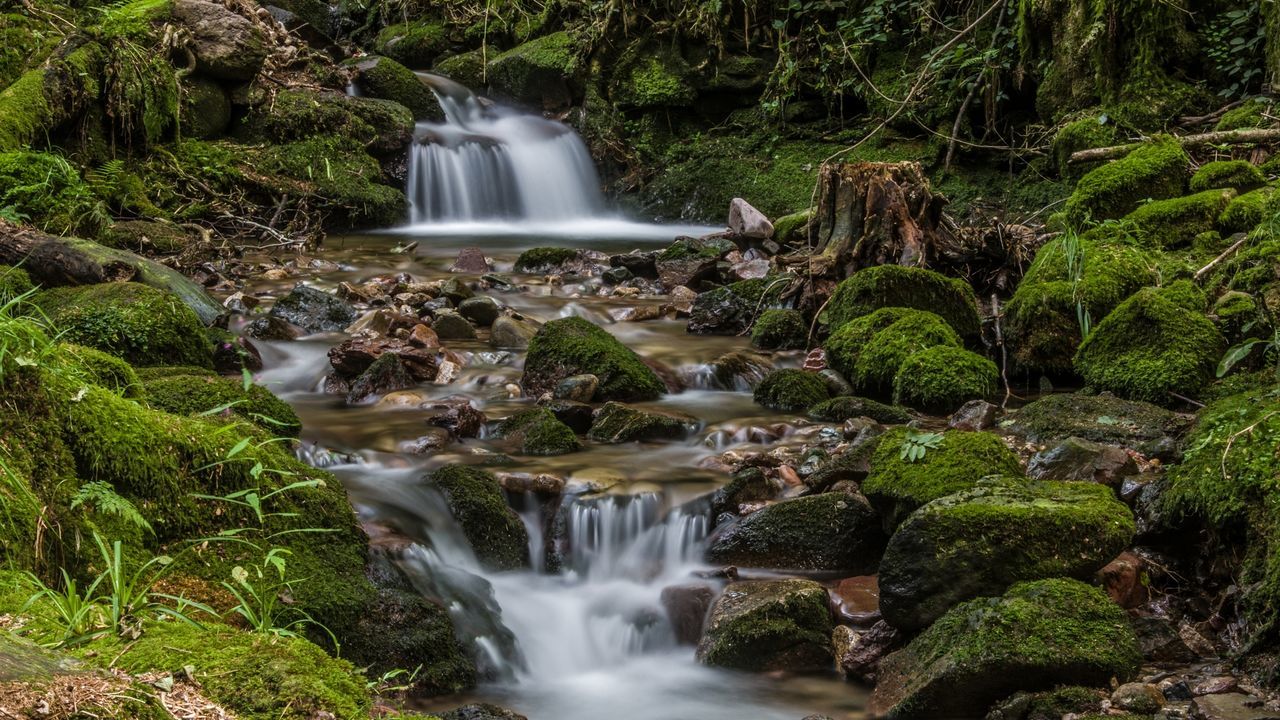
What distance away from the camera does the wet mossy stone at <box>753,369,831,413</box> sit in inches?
247

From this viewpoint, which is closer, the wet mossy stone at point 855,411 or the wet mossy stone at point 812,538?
the wet mossy stone at point 812,538

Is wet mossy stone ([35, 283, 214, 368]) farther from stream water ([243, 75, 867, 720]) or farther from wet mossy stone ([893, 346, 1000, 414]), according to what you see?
wet mossy stone ([893, 346, 1000, 414])

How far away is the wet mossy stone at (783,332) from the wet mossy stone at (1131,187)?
214 cm

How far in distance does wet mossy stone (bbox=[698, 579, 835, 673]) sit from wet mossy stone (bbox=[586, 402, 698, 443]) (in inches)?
73.4

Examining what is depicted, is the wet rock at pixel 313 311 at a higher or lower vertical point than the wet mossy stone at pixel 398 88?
lower

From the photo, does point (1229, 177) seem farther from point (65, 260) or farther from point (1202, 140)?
point (65, 260)

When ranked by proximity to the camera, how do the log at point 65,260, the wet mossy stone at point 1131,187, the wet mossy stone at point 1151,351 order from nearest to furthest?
the wet mossy stone at point 1151,351
the log at point 65,260
the wet mossy stone at point 1131,187

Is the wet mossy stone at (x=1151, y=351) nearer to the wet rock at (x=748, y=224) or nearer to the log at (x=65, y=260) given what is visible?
the wet rock at (x=748, y=224)

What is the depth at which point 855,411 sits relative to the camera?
593cm

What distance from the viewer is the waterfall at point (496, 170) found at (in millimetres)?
13359

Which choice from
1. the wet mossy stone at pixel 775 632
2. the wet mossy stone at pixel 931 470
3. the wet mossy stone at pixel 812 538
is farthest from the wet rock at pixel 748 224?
the wet mossy stone at pixel 775 632

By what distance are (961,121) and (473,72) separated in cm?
769

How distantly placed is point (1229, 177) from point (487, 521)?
589 centimetres

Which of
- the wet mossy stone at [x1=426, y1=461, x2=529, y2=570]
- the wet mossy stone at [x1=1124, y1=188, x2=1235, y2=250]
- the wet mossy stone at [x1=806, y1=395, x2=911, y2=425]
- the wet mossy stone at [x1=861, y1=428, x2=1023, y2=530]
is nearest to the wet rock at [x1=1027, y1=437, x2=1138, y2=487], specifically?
the wet mossy stone at [x1=861, y1=428, x2=1023, y2=530]
